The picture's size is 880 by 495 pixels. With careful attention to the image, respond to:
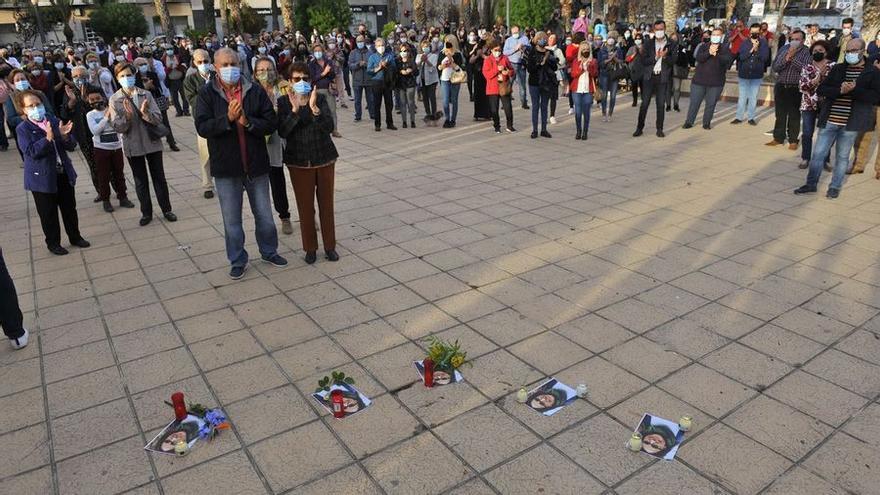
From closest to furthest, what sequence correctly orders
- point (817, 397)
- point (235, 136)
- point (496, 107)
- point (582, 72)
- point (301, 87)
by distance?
point (817, 397)
point (235, 136)
point (301, 87)
point (582, 72)
point (496, 107)

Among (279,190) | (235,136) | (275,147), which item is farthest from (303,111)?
(279,190)

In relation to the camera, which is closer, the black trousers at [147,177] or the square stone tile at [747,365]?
the square stone tile at [747,365]

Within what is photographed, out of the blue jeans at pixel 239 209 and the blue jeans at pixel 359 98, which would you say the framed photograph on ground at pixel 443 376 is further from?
the blue jeans at pixel 359 98

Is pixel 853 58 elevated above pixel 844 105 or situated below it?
above

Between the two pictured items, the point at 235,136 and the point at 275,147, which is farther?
the point at 275,147

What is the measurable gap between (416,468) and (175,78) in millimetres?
14084

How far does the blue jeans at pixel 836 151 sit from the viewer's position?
7.13m

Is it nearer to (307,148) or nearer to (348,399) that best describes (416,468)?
(348,399)

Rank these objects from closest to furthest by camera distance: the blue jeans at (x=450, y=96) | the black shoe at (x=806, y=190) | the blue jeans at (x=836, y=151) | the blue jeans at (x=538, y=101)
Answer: the blue jeans at (x=836, y=151), the black shoe at (x=806, y=190), the blue jeans at (x=538, y=101), the blue jeans at (x=450, y=96)

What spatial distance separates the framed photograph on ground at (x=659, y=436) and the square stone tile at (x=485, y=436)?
22.5 inches

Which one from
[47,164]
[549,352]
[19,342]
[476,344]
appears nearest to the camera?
[549,352]

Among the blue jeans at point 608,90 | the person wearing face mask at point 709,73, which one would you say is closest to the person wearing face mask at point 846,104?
the person wearing face mask at point 709,73

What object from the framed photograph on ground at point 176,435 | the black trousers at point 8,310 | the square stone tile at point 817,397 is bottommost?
the square stone tile at point 817,397

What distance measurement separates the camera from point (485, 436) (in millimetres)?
3361
